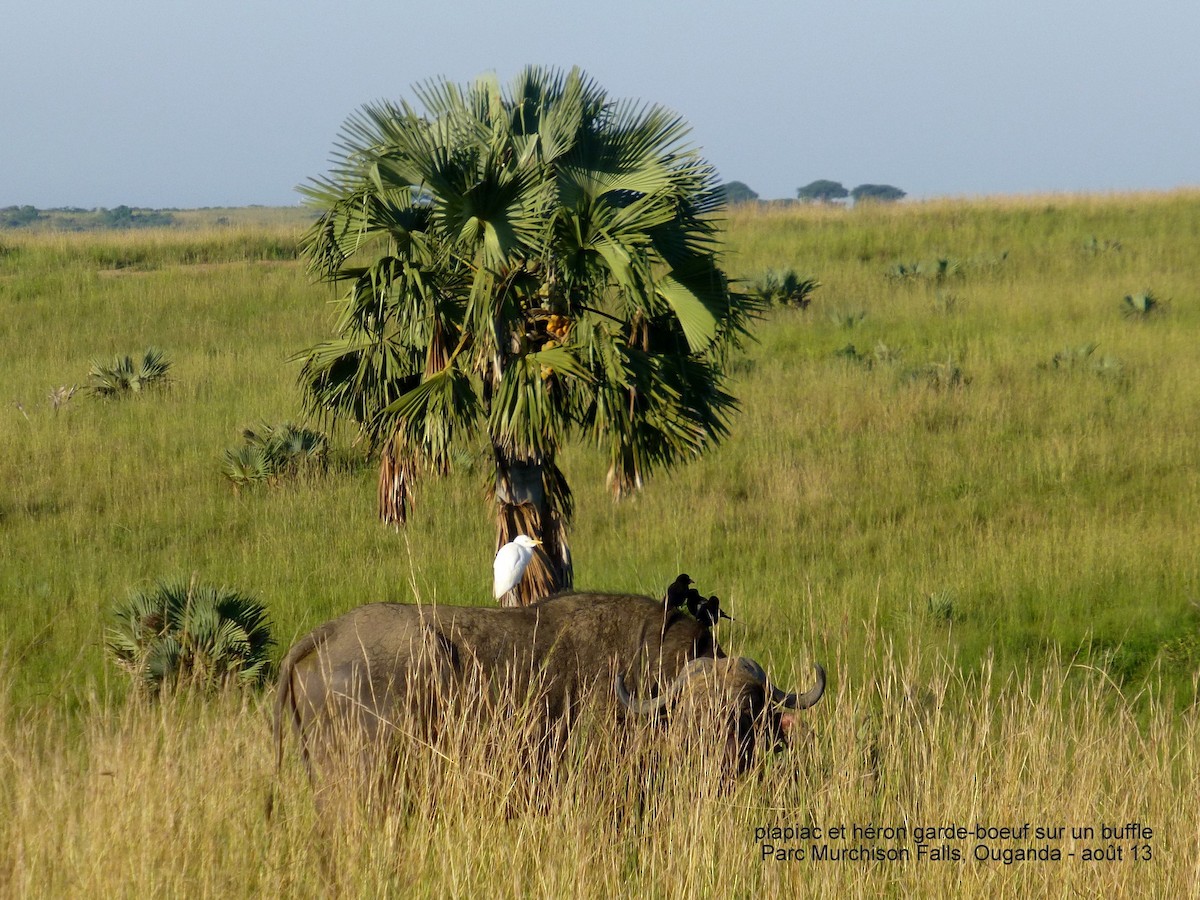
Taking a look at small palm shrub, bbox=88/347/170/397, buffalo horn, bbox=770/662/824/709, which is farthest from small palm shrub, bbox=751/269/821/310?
buffalo horn, bbox=770/662/824/709

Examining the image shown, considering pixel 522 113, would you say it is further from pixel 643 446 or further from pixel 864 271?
pixel 864 271

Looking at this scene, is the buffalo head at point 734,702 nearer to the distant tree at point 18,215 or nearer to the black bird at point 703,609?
the black bird at point 703,609

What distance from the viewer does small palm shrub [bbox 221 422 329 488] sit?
14.8m

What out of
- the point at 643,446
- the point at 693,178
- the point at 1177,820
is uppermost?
the point at 693,178

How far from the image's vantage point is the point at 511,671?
5.48 m

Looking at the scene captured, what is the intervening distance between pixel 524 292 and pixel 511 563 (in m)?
1.70

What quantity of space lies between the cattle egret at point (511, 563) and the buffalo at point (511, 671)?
1.00 meters

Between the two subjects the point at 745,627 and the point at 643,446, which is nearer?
the point at 643,446

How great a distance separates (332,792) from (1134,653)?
7557mm

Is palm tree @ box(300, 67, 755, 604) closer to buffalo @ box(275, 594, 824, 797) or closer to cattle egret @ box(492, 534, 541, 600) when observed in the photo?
cattle egret @ box(492, 534, 541, 600)

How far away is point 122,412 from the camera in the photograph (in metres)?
17.9

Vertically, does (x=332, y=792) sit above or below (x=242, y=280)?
below

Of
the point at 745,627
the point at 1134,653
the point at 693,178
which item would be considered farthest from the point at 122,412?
the point at 1134,653

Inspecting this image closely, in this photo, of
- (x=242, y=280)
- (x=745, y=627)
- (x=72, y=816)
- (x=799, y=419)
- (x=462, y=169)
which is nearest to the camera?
(x=72, y=816)
